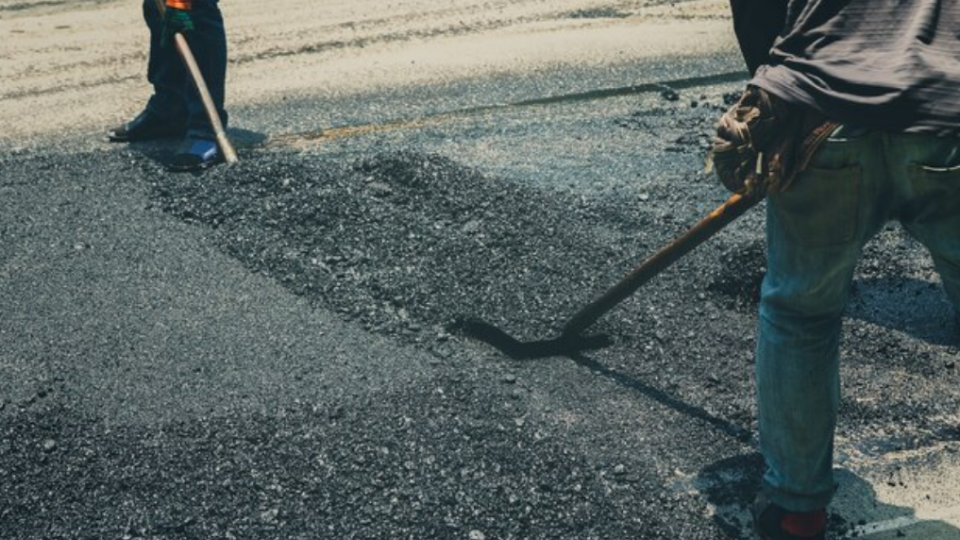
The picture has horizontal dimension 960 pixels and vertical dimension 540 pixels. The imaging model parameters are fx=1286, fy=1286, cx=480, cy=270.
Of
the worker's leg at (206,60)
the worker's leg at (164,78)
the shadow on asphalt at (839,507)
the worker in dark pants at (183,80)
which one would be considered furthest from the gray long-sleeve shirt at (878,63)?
the worker's leg at (164,78)

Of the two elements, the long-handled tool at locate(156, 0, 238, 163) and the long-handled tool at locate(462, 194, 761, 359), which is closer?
the long-handled tool at locate(462, 194, 761, 359)

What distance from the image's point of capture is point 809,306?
9.45 ft

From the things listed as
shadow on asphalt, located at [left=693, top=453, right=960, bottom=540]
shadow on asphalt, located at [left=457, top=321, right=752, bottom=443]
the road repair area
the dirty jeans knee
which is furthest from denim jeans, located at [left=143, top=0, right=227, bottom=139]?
the dirty jeans knee

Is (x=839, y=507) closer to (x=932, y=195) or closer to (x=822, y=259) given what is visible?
(x=822, y=259)

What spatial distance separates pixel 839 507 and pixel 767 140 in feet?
3.69

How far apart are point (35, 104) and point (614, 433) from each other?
468 cm

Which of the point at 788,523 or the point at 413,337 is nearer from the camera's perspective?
the point at 788,523

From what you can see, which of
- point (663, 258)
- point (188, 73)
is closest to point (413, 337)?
point (663, 258)

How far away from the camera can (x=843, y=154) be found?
8.91ft

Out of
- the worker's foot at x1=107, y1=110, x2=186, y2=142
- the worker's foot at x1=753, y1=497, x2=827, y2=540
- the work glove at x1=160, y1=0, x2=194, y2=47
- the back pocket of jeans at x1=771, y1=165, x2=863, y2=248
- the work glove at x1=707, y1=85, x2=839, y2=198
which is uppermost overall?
the work glove at x1=707, y1=85, x2=839, y2=198

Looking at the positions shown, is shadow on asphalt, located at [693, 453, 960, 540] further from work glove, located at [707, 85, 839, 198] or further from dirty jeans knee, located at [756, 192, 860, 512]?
work glove, located at [707, 85, 839, 198]

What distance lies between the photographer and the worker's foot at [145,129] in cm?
628

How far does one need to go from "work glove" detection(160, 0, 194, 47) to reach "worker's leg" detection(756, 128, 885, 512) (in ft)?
12.6

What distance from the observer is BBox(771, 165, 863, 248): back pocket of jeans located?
274 cm
